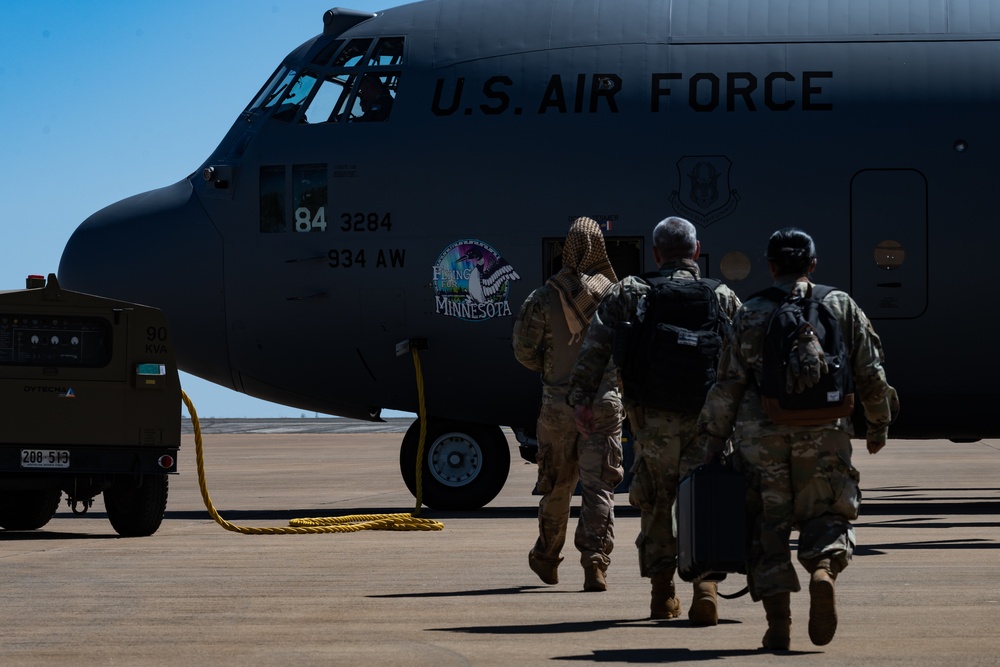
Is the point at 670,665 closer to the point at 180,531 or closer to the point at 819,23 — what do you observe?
the point at 180,531

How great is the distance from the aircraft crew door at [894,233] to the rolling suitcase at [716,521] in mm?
8208

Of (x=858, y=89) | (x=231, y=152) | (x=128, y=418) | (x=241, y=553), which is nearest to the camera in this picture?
(x=241, y=553)

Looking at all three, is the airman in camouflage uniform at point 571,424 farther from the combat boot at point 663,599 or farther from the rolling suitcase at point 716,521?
the rolling suitcase at point 716,521

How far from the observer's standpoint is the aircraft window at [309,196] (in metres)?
15.5

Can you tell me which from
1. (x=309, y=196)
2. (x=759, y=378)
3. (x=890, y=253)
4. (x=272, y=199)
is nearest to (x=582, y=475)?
(x=759, y=378)

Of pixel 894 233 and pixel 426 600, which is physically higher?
pixel 894 233

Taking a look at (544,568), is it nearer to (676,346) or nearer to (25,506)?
(676,346)

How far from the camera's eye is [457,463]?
15.8 m

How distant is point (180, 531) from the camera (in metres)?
14.0

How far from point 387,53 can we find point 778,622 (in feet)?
32.9

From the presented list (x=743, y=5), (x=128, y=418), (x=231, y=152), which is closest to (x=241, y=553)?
(x=128, y=418)

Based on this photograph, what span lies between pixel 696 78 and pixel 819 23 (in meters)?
1.36

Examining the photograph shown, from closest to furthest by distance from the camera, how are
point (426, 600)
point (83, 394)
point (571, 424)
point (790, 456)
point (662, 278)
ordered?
point (790, 456)
point (662, 278)
point (426, 600)
point (571, 424)
point (83, 394)

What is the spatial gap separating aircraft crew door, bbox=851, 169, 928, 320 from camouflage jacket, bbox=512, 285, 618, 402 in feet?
20.0
